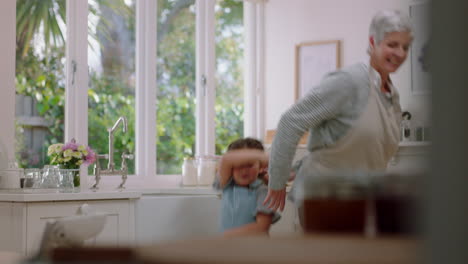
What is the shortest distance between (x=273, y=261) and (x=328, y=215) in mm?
89

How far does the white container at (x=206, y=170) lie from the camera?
4176 millimetres

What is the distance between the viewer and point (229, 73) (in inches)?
185

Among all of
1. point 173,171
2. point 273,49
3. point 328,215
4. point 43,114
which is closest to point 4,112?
point 43,114

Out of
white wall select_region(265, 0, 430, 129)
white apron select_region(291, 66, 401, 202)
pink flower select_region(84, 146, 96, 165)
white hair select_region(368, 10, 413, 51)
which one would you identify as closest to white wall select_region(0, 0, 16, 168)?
pink flower select_region(84, 146, 96, 165)

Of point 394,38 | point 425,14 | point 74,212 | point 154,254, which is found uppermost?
point 394,38

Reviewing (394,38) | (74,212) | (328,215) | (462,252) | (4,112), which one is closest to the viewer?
(462,252)

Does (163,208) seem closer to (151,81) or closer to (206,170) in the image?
(206,170)

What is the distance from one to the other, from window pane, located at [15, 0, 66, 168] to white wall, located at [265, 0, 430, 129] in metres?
1.52

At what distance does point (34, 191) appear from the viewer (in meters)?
2.99

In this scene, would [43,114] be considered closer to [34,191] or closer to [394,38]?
[34,191]

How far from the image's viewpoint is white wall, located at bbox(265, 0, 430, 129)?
4293 millimetres

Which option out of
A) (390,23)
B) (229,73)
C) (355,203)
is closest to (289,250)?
(355,203)

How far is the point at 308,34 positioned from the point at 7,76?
2.01m

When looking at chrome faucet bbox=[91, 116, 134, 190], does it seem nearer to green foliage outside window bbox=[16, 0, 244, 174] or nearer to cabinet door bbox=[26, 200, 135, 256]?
green foliage outside window bbox=[16, 0, 244, 174]
